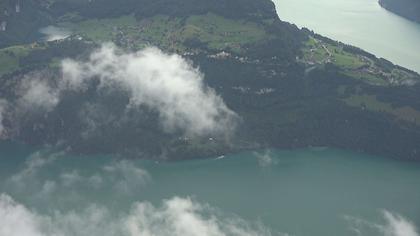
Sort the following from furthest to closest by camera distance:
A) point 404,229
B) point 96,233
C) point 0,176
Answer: point 0,176, point 404,229, point 96,233

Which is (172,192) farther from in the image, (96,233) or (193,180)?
(96,233)

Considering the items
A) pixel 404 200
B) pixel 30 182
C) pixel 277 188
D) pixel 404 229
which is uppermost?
pixel 30 182

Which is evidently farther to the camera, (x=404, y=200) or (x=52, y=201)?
(x=404, y=200)

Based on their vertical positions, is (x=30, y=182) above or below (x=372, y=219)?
above

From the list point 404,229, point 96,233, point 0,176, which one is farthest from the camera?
point 0,176

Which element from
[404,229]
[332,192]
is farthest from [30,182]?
[404,229]

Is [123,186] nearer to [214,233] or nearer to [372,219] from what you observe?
[214,233]

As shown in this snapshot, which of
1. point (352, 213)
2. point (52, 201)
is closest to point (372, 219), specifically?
point (352, 213)
